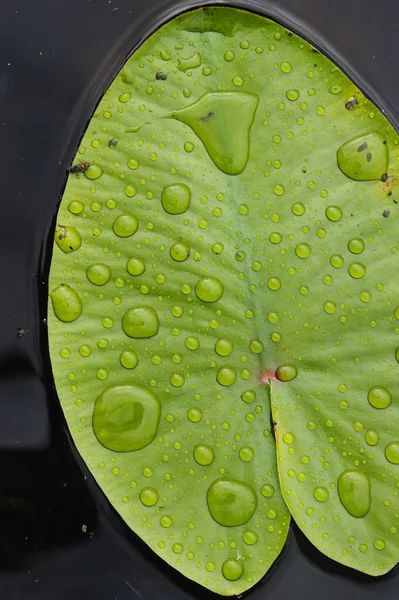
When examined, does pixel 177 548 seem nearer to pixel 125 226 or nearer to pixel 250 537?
pixel 250 537

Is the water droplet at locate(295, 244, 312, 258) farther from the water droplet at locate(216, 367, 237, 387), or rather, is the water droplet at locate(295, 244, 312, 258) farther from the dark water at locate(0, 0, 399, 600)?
the dark water at locate(0, 0, 399, 600)

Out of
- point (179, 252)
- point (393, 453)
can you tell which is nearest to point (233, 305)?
point (179, 252)

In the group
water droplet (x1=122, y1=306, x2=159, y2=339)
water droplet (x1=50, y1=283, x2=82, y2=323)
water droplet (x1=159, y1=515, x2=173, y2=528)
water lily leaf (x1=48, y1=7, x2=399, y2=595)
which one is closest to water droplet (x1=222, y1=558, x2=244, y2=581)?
water lily leaf (x1=48, y1=7, x2=399, y2=595)

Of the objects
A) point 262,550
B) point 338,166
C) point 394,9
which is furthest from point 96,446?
point 394,9

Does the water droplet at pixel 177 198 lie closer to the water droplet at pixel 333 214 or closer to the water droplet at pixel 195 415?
the water droplet at pixel 333 214

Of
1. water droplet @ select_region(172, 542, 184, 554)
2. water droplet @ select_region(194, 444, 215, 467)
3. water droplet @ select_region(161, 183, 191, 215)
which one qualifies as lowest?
water droplet @ select_region(172, 542, 184, 554)

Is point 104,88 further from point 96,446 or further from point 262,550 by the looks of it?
point 262,550

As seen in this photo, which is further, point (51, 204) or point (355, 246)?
point (51, 204)
